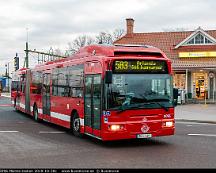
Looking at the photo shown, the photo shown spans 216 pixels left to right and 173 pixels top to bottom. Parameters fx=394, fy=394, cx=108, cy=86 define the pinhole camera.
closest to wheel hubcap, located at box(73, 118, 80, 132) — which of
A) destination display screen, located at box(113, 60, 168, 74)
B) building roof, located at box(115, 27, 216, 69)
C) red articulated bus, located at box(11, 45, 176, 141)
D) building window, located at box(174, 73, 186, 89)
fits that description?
red articulated bus, located at box(11, 45, 176, 141)

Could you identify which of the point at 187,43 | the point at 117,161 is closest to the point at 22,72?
the point at 117,161

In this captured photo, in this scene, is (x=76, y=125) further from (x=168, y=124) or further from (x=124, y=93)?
(x=168, y=124)

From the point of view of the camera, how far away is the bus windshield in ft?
37.4

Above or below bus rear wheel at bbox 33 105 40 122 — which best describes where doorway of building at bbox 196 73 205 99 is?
above

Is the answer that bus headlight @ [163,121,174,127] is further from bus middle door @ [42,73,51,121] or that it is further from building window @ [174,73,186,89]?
building window @ [174,73,186,89]

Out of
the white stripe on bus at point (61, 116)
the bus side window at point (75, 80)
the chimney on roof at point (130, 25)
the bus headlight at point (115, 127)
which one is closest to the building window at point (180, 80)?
the chimney on roof at point (130, 25)

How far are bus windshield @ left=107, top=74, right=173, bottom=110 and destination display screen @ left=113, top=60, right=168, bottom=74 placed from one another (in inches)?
6.0

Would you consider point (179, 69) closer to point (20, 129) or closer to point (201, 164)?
point (20, 129)

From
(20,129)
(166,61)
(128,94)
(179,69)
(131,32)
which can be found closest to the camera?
(128,94)

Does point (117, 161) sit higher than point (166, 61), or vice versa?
point (166, 61)

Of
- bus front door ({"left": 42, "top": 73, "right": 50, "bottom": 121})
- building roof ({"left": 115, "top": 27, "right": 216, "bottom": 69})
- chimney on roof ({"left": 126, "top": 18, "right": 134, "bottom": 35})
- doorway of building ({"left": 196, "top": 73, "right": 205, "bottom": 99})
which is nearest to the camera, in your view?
bus front door ({"left": 42, "top": 73, "right": 50, "bottom": 121})

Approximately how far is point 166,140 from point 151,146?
59.6 inches

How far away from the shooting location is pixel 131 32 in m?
45.3

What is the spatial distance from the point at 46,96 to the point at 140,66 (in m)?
7.63
